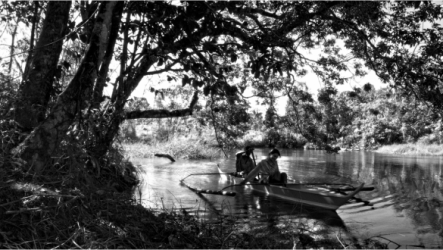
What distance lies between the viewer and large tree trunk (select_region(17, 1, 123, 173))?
14.8ft

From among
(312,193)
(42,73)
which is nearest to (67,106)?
(42,73)

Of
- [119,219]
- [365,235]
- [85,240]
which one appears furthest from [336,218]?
[85,240]

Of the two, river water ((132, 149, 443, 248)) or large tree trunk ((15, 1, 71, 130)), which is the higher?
large tree trunk ((15, 1, 71, 130))

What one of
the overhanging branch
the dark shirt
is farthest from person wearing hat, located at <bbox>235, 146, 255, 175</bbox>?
the overhanging branch

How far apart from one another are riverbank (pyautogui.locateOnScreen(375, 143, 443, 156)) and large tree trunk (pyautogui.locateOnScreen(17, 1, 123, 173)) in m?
34.8

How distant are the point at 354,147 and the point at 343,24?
3791 cm

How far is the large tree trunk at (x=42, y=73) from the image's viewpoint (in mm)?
5160

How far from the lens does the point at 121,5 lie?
5156 mm

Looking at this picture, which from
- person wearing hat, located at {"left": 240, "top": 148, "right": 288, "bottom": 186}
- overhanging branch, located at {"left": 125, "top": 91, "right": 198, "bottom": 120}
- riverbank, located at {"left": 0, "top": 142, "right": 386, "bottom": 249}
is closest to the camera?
riverbank, located at {"left": 0, "top": 142, "right": 386, "bottom": 249}

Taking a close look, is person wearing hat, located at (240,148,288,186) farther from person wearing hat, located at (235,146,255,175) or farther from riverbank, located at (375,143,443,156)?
riverbank, located at (375,143,443,156)

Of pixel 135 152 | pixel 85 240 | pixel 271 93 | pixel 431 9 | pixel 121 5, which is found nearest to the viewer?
pixel 85 240

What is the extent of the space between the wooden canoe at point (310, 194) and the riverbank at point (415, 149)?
2690 cm

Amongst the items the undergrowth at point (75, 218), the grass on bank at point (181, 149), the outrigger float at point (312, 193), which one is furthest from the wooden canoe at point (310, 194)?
the grass on bank at point (181, 149)

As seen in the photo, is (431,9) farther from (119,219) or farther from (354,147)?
(354,147)
